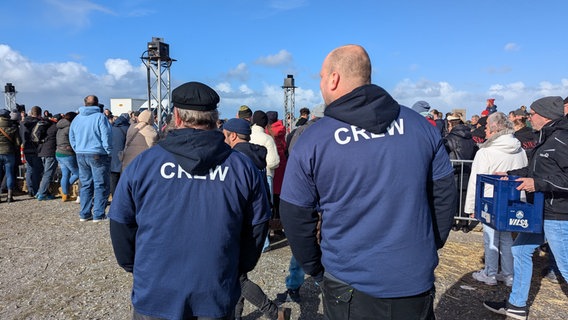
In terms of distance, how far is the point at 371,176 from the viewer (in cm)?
184

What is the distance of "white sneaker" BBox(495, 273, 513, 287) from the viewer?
15.6 feet

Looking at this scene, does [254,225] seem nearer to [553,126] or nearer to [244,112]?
[553,126]

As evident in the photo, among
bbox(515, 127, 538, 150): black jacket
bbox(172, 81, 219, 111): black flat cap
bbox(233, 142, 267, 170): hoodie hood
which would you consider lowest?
bbox(233, 142, 267, 170): hoodie hood

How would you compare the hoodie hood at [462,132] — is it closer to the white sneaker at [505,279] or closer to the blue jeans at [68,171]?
the white sneaker at [505,279]

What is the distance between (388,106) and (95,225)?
6818 mm

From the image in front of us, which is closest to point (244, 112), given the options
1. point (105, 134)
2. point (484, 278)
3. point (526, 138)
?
point (105, 134)

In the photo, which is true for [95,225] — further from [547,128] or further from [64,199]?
[547,128]

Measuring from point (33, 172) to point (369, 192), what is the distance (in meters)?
10.2

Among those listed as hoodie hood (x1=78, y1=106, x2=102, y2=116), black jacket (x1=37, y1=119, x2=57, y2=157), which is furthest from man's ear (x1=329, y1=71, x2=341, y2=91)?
black jacket (x1=37, y1=119, x2=57, y2=157)

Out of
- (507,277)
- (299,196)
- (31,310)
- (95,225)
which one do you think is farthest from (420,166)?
(95,225)

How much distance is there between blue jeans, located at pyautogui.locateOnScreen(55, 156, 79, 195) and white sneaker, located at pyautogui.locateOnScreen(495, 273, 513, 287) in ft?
27.3

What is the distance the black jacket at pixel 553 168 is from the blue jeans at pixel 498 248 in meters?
1.12

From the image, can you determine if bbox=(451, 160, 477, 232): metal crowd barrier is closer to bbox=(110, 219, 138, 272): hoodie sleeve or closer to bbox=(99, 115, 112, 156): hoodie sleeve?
bbox=(99, 115, 112, 156): hoodie sleeve

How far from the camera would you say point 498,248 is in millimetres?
4895
